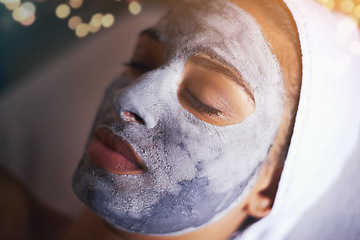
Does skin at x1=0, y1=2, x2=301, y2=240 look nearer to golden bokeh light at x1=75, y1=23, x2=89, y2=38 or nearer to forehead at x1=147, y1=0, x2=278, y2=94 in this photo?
forehead at x1=147, y1=0, x2=278, y2=94

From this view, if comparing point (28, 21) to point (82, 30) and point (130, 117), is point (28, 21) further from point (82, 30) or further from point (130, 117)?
point (130, 117)

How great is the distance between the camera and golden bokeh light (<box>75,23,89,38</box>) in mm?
1251

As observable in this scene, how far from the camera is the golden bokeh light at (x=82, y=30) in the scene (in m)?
1.25

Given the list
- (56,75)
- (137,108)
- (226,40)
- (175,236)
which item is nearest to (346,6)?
(226,40)

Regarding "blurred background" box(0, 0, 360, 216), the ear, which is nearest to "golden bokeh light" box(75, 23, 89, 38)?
"blurred background" box(0, 0, 360, 216)

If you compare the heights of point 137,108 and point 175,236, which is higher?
point 137,108

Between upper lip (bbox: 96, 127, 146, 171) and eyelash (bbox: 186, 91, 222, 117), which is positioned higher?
→ eyelash (bbox: 186, 91, 222, 117)

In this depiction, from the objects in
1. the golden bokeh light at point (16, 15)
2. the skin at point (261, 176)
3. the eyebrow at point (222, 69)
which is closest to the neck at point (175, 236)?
the skin at point (261, 176)

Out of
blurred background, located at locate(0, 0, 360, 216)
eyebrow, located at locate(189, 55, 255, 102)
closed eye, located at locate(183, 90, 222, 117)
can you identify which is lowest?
blurred background, located at locate(0, 0, 360, 216)

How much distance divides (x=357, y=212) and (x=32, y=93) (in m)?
1.11

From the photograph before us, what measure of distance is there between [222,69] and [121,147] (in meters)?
0.26

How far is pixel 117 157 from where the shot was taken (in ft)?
2.21

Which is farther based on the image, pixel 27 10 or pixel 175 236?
pixel 27 10

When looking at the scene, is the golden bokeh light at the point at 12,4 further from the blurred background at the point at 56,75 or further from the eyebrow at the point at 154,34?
the eyebrow at the point at 154,34
